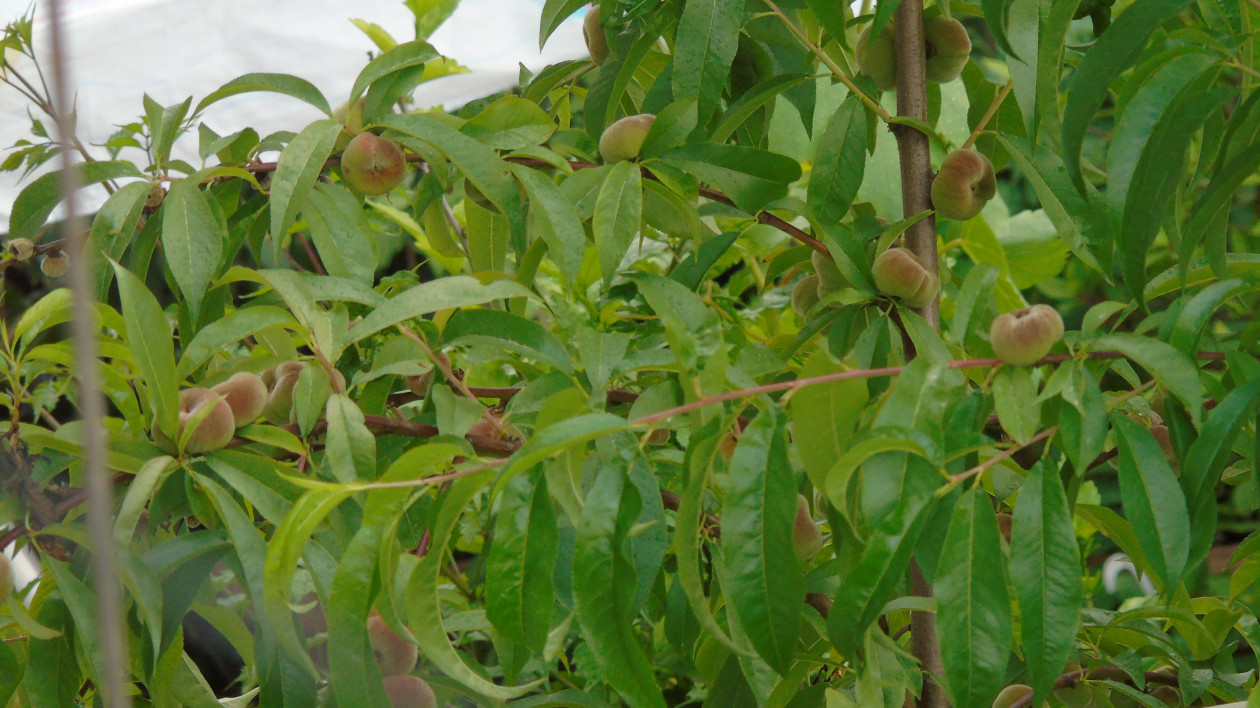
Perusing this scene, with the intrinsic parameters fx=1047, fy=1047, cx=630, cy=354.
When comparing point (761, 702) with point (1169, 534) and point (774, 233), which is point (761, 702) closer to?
point (1169, 534)

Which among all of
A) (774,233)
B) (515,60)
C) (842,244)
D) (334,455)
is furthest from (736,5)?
(515,60)

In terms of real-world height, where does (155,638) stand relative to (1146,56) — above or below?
below

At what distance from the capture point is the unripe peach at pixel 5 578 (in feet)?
1.53

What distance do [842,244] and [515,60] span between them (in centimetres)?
75

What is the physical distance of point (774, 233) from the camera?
2.86 ft

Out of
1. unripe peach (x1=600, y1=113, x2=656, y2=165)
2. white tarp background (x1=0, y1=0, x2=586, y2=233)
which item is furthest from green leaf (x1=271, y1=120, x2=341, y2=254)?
white tarp background (x1=0, y1=0, x2=586, y2=233)

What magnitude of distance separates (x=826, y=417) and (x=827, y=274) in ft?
0.68

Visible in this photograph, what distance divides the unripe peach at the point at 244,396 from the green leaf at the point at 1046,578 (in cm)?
34

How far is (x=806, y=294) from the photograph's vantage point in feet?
2.14

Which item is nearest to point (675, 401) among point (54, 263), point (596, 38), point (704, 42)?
point (704, 42)

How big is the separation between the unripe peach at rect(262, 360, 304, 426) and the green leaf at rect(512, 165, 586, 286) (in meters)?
0.16

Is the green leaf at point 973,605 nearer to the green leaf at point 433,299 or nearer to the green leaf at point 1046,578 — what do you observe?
the green leaf at point 1046,578

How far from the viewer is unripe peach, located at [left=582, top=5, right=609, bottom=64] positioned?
628 mm

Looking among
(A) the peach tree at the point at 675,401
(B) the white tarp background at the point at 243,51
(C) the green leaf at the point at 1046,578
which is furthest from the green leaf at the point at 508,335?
(B) the white tarp background at the point at 243,51
